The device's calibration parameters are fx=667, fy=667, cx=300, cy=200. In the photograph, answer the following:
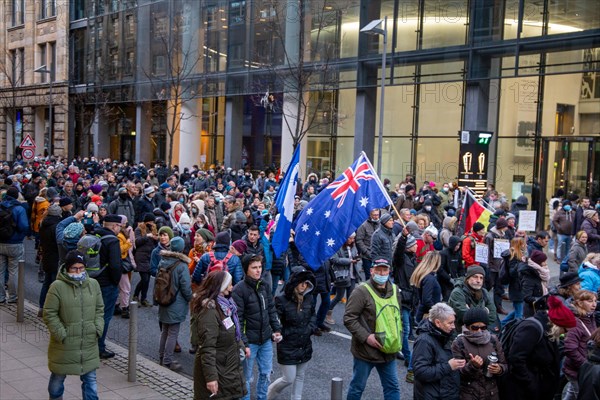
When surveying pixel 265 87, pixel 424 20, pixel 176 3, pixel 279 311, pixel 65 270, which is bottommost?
pixel 279 311

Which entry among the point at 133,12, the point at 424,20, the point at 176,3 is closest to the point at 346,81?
the point at 424,20

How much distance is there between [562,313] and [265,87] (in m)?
25.9

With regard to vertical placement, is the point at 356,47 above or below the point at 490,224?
above

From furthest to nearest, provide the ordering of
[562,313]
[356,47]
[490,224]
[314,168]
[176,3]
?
1. [176,3]
2. [314,168]
3. [356,47]
4. [490,224]
5. [562,313]

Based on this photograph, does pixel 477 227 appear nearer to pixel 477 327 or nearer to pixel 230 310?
pixel 477 327

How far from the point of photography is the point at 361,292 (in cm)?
696

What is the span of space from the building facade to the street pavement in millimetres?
38478

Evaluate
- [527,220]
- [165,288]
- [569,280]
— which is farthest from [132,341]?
[527,220]

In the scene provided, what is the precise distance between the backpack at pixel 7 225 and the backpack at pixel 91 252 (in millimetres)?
3707

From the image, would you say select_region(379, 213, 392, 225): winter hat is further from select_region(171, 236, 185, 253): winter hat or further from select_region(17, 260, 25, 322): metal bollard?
select_region(17, 260, 25, 322): metal bollard

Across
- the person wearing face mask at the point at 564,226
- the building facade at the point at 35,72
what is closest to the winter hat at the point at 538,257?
the person wearing face mask at the point at 564,226

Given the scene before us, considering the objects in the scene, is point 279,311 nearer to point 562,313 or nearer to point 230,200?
point 562,313

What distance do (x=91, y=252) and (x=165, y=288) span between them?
1.08m

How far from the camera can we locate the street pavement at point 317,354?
27.8 ft
